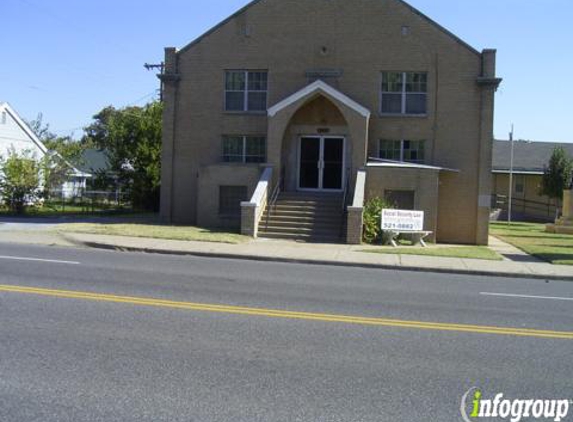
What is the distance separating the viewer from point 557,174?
39594 mm

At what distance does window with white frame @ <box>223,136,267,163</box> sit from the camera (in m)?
25.2

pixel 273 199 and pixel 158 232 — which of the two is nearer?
A: pixel 158 232

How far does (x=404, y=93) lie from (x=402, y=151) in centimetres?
224

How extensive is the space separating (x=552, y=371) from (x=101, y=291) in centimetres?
634

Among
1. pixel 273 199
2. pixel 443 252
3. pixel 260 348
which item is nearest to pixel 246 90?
pixel 273 199

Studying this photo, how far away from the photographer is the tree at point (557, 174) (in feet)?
129

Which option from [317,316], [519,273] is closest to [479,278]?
[519,273]

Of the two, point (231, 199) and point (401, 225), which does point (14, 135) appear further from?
point (401, 225)

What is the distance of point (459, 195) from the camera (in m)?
23.6

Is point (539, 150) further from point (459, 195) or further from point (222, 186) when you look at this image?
point (222, 186)

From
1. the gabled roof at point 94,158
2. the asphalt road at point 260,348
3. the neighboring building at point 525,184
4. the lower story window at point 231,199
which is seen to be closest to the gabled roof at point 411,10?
the lower story window at point 231,199

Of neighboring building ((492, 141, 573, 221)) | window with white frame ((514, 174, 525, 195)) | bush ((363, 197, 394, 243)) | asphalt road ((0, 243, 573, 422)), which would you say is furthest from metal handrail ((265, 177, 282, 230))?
window with white frame ((514, 174, 525, 195))

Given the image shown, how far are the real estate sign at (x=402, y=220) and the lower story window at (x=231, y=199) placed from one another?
20.1 feet

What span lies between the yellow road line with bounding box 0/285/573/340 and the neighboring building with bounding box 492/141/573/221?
124 feet
